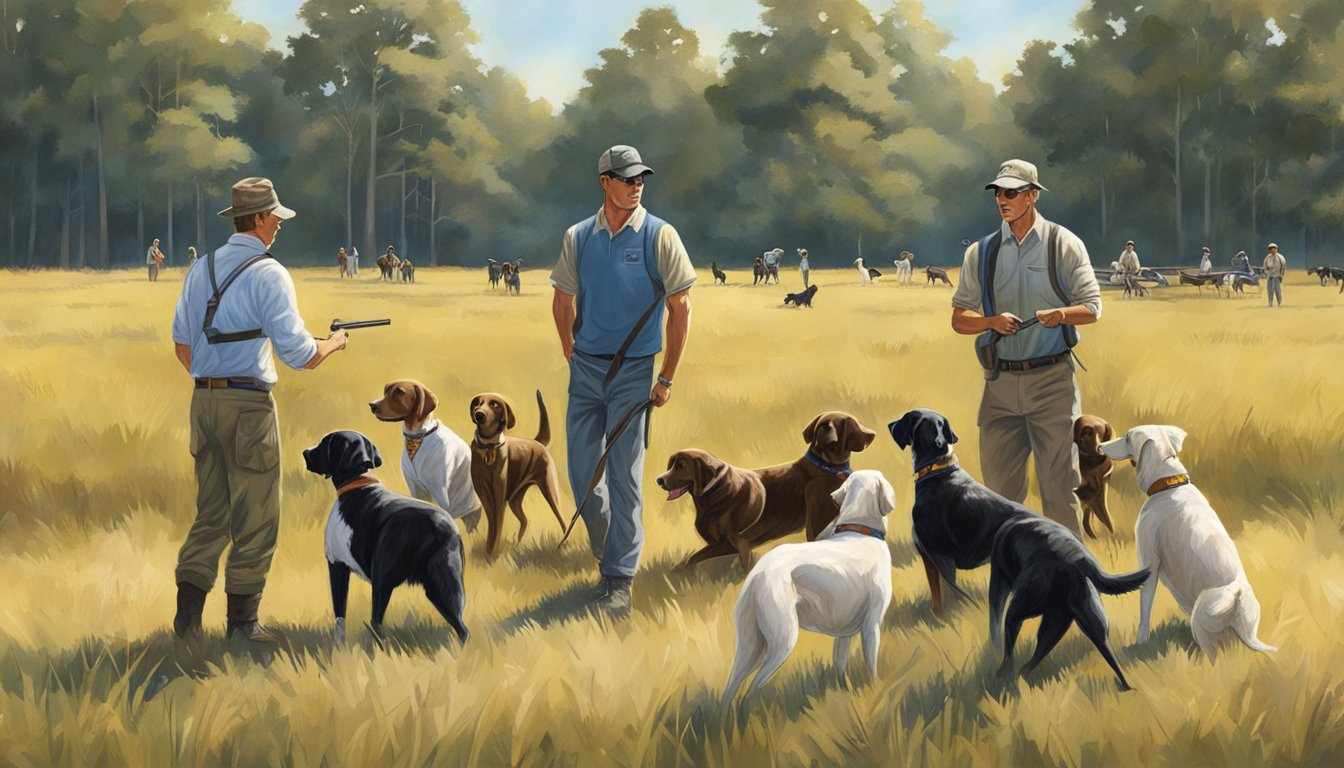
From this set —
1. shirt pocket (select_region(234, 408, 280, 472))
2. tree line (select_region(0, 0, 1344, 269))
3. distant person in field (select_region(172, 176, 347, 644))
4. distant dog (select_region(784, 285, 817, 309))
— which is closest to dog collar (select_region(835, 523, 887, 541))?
distant person in field (select_region(172, 176, 347, 644))

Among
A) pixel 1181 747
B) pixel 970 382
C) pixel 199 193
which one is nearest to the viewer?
pixel 1181 747

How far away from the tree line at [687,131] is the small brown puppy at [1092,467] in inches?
1791

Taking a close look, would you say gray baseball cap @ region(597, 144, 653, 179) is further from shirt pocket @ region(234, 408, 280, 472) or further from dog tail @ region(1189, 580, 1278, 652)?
dog tail @ region(1189, 580, 1278, 652)

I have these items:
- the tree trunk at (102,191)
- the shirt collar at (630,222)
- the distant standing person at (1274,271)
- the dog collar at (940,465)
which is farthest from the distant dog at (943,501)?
the tree trunk at (102,191)

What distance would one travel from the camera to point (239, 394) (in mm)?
5523

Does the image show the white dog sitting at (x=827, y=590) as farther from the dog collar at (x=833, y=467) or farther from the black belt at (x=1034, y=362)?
the black belt at (x=1034, y=362)

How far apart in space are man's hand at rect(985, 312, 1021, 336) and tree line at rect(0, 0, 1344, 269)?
46.7 m

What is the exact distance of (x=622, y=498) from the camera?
6699 millimetres

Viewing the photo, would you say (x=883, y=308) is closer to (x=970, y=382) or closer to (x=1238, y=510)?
(x=970, y=382)

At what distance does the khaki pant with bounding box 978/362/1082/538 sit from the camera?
673cm

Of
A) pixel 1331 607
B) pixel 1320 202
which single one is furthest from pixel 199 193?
pixel 1331 607

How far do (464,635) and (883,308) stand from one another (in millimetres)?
24059

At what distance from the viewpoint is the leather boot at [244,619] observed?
18.9ft

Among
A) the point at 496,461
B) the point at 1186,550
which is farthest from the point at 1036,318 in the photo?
the point at 496,461
